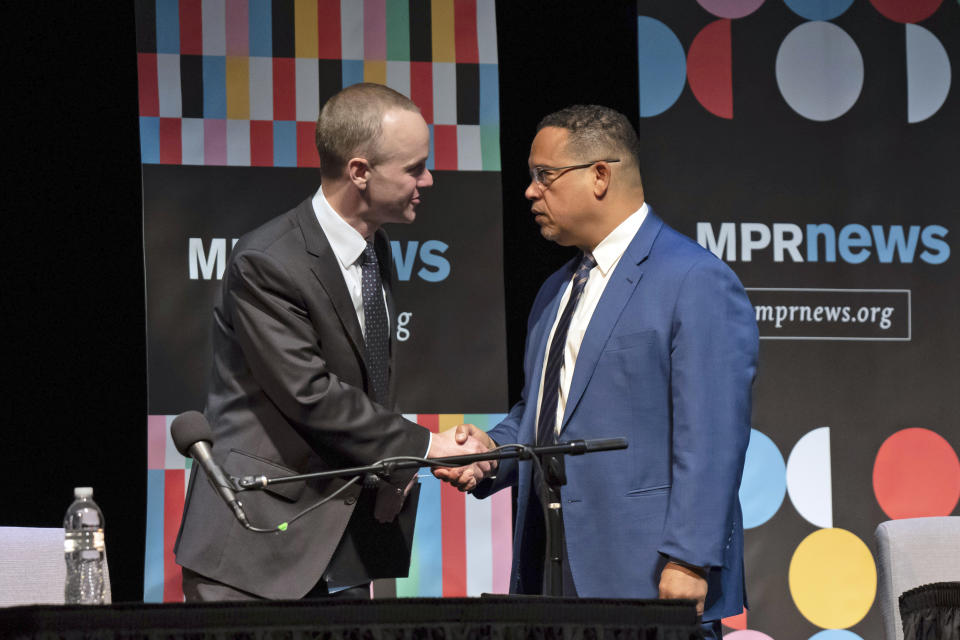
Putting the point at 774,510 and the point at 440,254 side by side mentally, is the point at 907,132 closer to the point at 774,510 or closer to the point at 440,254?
the point at 774,510

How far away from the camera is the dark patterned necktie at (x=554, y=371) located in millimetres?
2846

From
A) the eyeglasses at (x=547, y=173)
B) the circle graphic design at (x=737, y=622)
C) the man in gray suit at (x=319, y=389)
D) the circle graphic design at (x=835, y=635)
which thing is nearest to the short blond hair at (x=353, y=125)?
the man in gray suit at (x=319, y=389)

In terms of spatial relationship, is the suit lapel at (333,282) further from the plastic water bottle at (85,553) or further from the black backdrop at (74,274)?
the black backdrop at (74,274)

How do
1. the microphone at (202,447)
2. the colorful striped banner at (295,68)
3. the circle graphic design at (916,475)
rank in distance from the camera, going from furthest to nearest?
the circle graphic design at (916,475)
the colorful striped banner at (295,68)
the microphone at (202,447)

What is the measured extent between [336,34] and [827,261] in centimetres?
200

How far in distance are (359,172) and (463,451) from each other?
2.54ft

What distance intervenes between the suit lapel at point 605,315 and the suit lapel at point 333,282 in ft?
1.77

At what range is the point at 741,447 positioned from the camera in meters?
2.62

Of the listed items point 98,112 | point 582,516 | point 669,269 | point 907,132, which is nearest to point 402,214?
point 669,269

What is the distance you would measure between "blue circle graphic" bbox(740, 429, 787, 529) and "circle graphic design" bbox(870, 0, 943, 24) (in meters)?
1.69

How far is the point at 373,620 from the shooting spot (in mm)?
1678

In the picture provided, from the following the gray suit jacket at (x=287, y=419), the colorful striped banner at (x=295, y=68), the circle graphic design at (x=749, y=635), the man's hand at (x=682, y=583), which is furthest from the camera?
the circle graphic design at (x=749, y=635)

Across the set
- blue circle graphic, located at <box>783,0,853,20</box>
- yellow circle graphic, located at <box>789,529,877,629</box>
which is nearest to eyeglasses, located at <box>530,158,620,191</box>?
blue circle graphic, located at <box>783,0,853,20</box>

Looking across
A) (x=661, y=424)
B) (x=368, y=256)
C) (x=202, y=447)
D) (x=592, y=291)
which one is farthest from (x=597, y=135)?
(x=202, y=447)
